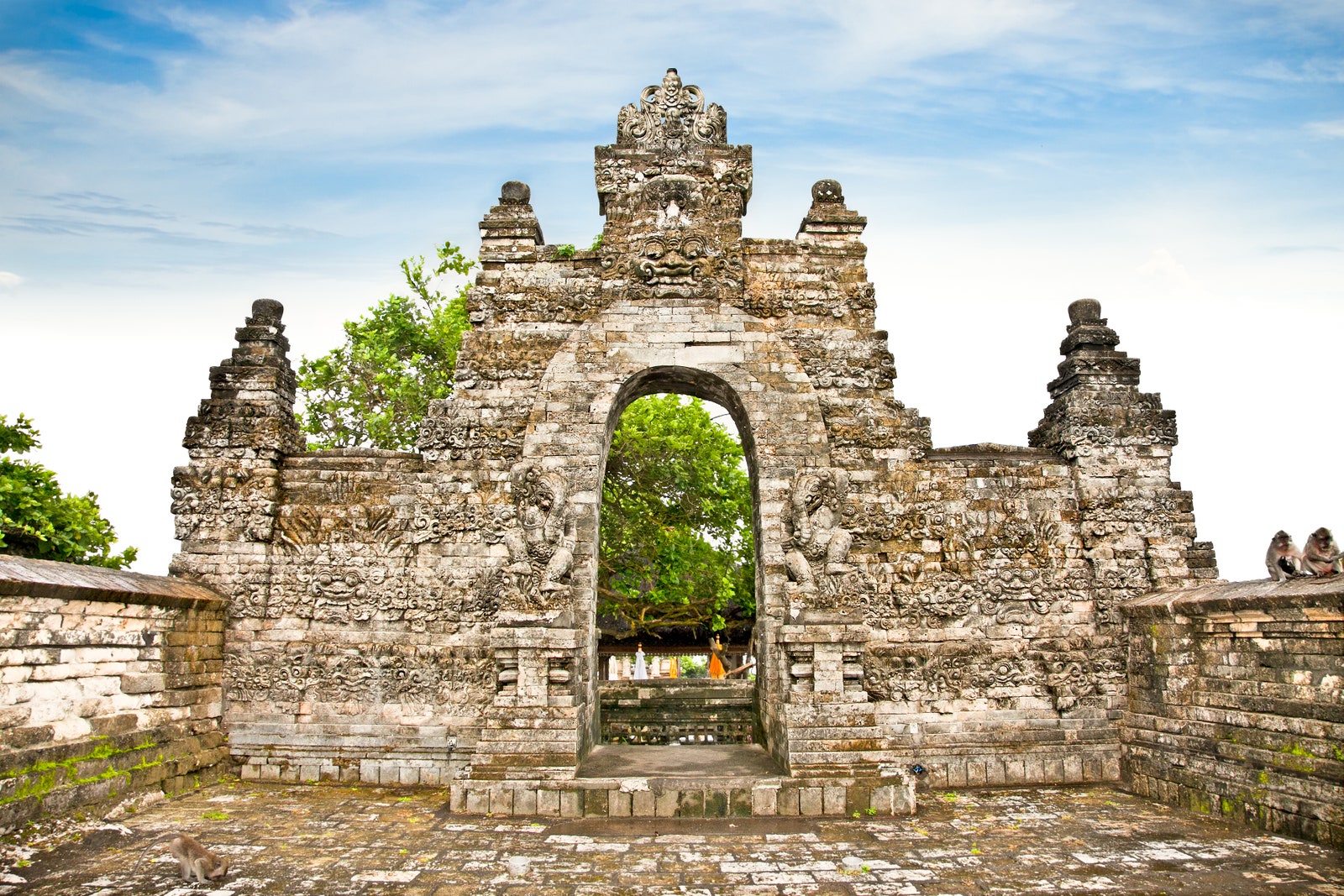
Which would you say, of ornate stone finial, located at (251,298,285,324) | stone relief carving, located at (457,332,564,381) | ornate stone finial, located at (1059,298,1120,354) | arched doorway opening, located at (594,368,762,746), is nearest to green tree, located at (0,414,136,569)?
ornate stone finial, located at (251,298,285,324)

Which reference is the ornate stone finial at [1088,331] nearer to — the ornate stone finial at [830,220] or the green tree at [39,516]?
the ornate stone finial at [830,220]

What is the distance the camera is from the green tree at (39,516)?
31.3 feet

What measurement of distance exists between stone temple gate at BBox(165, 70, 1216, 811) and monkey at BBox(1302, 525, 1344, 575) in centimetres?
208

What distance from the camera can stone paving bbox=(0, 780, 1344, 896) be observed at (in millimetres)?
5215

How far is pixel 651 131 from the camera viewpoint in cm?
999

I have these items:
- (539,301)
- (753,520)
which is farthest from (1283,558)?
(539,301)

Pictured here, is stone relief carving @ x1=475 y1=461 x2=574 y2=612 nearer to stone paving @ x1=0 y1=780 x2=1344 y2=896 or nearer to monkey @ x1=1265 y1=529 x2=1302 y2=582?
stone paving @ x1=0 y1=780 x2=1344 y2=896

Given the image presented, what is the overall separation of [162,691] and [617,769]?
4379 millimetres

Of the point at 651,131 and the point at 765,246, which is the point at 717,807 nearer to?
the point at 765,246

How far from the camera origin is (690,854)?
5.93 metres

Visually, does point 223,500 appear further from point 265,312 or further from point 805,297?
point 805,297

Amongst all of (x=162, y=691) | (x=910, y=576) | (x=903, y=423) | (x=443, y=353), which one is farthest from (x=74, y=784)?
(x=443, y=353)

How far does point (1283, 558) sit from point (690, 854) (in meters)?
5.56

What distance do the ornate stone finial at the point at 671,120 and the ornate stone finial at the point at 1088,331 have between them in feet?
15.4
